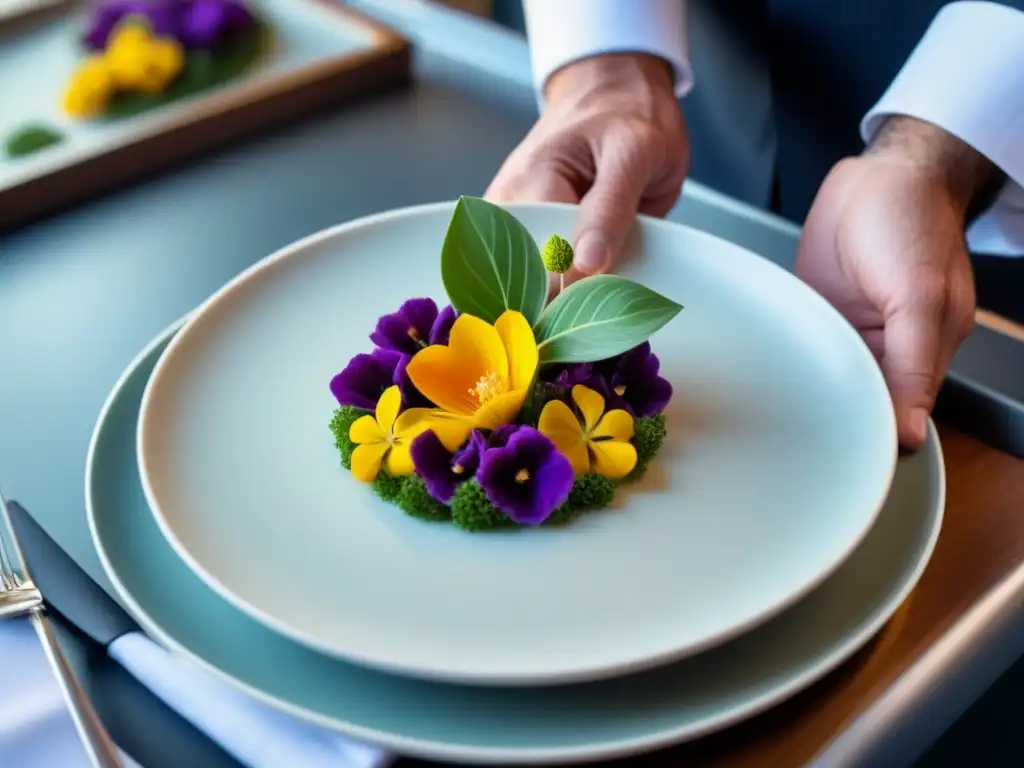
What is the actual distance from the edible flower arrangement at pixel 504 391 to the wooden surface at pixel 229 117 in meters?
0.40

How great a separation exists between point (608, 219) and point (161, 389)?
267mm

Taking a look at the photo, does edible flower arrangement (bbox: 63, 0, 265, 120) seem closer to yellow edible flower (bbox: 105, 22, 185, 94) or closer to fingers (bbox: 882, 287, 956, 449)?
yellow edible flower (bbox: 105, 22, 185, 94)

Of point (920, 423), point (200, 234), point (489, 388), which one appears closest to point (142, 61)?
point (200, 234)

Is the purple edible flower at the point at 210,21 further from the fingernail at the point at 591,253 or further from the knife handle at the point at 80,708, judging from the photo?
the knife handle at the point at 80,708

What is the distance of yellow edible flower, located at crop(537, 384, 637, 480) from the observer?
1.49ft

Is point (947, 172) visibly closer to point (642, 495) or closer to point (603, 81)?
point (603, 81)

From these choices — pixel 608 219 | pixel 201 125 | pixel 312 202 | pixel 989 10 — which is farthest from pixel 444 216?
pixel 989 10

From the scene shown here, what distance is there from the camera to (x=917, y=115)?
2.42 ft

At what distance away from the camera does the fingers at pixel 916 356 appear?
1.71 ft

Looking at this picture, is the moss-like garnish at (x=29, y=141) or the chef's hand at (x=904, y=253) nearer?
the chef's hand at (x=904, y=253)

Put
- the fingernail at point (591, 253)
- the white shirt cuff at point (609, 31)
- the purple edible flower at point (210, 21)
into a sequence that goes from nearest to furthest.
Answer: the fingernail at point (591, 253), the white shirt cuff at point (609, 31), the purple edible flower at point (210, 21)

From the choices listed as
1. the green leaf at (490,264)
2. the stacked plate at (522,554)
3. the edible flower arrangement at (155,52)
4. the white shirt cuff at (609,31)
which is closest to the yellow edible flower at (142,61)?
the edible flower arrangement at (155,52)

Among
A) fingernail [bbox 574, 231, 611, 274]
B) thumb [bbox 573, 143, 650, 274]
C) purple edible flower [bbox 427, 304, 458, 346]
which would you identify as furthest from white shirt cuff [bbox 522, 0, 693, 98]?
purple edible flower [bbox 427, 304, 458, 346]

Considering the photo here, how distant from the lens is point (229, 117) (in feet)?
2.85
